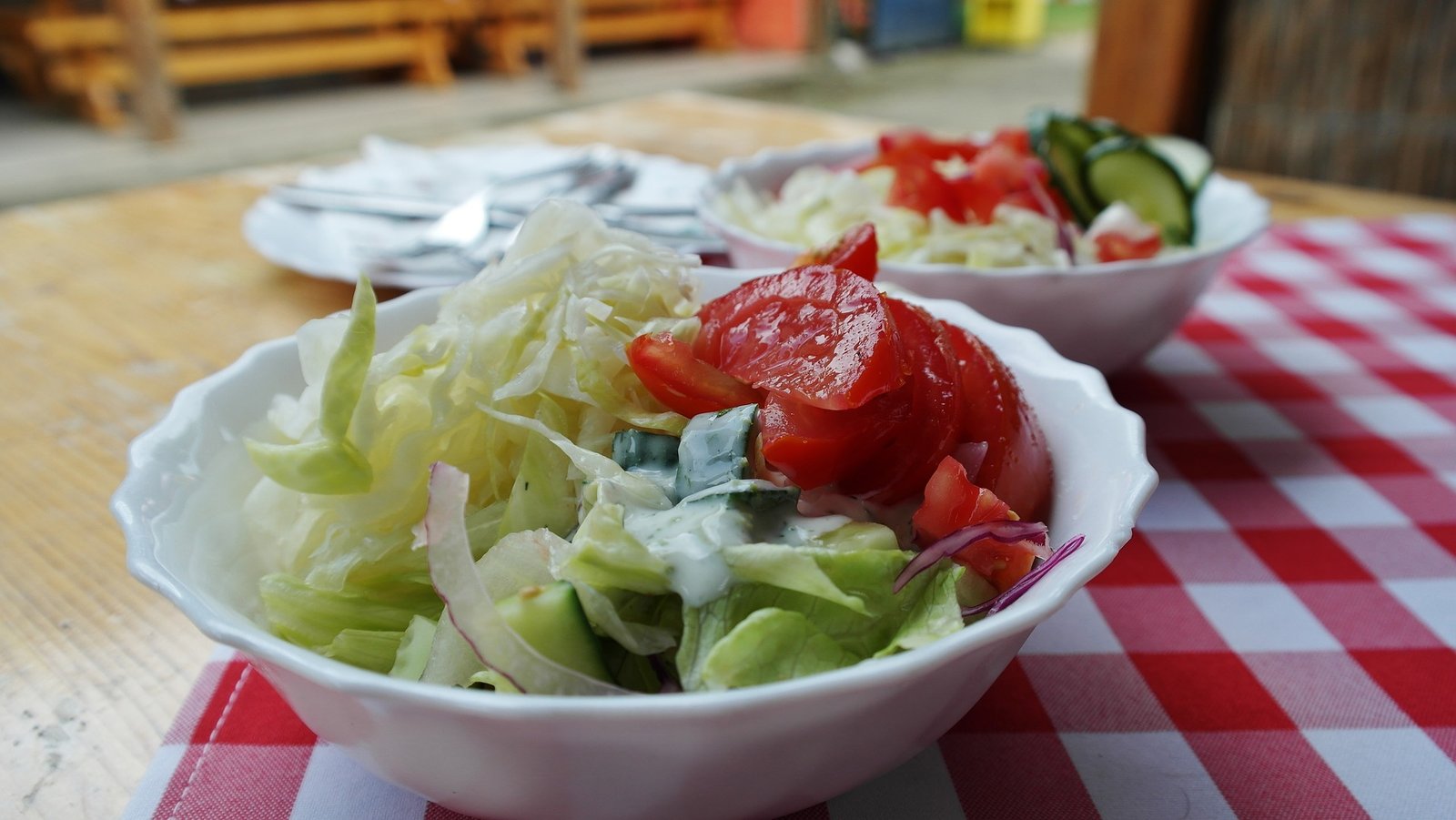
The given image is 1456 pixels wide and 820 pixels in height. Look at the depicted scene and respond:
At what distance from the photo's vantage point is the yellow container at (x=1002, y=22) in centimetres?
1287

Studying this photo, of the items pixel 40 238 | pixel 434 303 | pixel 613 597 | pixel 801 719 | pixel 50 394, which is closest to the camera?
pixel 801 719

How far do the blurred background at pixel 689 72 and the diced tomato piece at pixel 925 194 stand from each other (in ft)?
5.93

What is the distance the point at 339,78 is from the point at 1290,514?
8864 mm

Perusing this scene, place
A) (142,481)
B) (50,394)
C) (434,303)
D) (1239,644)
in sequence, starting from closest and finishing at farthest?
1. (142,481)
2. (1239,644)
3. (434,303)
4. (50,394)

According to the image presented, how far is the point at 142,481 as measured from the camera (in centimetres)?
74

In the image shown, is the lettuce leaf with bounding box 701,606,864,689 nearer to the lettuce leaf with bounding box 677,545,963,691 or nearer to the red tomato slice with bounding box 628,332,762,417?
the lettuce leaf with bounding box 677,545,963,691

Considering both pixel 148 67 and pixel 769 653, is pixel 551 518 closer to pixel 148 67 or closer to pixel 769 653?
pixel 769 653

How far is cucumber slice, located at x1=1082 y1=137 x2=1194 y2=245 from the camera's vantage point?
1465mm

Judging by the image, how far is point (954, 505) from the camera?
0.71m

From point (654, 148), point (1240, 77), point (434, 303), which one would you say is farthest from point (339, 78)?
point (434, 303)

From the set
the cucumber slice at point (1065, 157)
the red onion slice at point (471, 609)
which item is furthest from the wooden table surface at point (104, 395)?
the cucumber slice at point (1065, 157)

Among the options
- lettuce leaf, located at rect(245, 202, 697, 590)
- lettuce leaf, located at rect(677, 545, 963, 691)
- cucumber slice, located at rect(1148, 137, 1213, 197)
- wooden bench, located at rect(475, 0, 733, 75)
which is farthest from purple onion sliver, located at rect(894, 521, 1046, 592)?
wooden bench, located at rect(475, 0, 733, 75)

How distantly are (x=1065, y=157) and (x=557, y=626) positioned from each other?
1191 millimetres

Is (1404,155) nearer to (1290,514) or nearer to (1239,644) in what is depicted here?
(1290,514)
